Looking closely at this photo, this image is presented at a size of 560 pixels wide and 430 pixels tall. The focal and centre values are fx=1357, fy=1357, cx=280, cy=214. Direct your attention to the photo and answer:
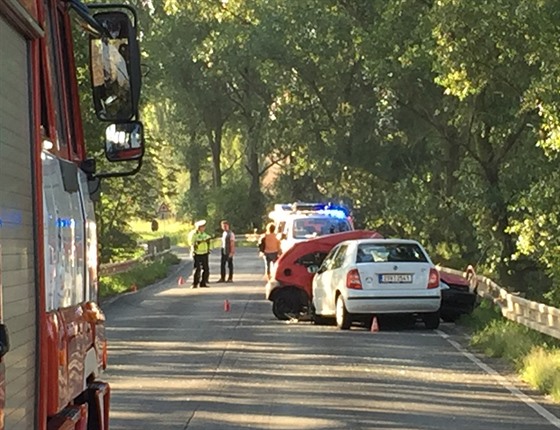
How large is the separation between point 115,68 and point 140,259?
3552 cm

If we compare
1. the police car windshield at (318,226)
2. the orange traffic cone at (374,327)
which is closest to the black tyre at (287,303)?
the orange traffic cone at (374,327)

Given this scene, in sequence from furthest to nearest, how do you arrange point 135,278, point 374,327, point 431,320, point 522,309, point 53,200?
point 135,278, point 431,320, point 374,327, point 522,309, point 53,200

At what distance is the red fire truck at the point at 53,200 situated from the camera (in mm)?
4457

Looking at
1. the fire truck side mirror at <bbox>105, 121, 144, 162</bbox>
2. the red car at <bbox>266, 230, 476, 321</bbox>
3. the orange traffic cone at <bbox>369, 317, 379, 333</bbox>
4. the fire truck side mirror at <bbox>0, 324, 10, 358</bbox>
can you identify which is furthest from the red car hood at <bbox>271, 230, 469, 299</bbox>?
the fire truck side mirror at <bbox>0, 324, 10, 358</bbox>

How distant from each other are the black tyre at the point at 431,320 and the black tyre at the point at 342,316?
1210 mm

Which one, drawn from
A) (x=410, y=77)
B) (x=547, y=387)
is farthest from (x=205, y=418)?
(x=410, y=77)

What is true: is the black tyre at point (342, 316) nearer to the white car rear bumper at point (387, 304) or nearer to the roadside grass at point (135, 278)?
the white car rear bumper at point (387, 304)

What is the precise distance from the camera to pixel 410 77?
35.9 meters

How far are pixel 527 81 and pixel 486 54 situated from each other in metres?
2.96

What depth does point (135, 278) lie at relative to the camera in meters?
37.2

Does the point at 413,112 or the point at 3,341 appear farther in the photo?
the point at 413,112

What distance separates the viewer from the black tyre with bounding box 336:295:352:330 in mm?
21328

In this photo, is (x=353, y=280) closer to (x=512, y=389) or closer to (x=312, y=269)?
(x=312, y=269)

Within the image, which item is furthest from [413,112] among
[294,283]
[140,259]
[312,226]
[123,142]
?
[123,142]
